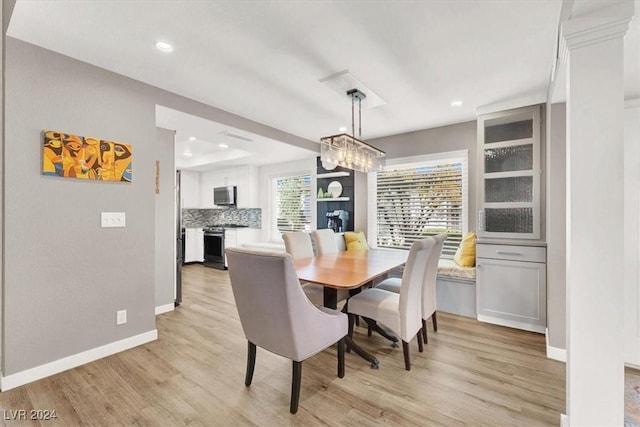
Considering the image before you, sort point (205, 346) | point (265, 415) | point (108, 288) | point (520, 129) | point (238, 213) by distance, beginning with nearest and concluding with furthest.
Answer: point (265, 415), point (108, 288), point (205, 346), point (520, 129), point (238, 213)

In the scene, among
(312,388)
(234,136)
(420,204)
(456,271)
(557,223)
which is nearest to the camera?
(312,388)

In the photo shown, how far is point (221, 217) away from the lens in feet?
24.3

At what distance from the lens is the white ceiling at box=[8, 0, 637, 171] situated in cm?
176

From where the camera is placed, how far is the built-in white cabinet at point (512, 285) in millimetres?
2959

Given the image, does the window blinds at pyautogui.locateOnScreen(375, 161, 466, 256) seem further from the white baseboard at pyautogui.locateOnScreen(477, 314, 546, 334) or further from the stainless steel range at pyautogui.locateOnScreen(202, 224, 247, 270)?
the stainless steel range at pyautogui.locateOnScreen(202, 224, 247, 270)

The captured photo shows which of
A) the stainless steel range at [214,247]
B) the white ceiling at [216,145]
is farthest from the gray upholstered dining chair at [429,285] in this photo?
the stainless steel range at [214,247]

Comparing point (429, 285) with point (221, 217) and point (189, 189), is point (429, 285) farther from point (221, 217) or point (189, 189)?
point (189, 189)

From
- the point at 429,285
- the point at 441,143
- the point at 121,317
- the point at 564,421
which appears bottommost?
the point at 564,421

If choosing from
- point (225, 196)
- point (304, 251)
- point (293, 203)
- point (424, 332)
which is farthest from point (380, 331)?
point (225, 196)

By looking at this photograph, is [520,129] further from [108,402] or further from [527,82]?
[108,402]

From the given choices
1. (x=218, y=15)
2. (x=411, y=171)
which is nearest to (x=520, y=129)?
(x=411, y=171)

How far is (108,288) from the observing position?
2494 millimetres

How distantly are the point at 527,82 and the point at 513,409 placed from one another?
9.06 ft

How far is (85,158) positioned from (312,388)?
8.32 feet
